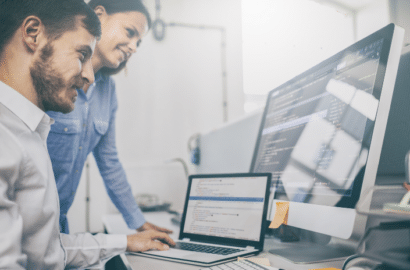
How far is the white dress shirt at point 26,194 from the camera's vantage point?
53 centimetres

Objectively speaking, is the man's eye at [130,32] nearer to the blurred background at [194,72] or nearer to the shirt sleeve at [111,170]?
the shirt sleeve at [111,170]

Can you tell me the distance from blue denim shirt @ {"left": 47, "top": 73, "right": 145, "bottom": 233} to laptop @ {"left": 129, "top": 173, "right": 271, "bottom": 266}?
1.47ft

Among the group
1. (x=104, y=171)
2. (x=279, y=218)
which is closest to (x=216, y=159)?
(x=104, y=171)

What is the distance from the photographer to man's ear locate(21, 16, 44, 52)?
2.49 feet

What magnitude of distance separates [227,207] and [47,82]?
0.64 metres

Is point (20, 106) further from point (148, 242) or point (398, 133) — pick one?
point (398, 133)

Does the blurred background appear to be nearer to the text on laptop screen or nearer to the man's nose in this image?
the text on laptop screen

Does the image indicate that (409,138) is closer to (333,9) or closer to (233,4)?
(333,9)

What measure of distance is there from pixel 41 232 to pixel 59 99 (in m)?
0.38

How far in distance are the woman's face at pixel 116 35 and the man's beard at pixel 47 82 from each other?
629 mm

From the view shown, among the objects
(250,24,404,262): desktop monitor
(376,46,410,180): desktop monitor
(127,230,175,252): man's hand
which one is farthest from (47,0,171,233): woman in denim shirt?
(376,46,410,180): desktop monitor

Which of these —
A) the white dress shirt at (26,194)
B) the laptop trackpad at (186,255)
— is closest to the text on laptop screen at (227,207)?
the laptop trackpad at (186,255)

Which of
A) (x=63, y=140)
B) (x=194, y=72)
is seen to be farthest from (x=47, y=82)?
(x=194, y=72)

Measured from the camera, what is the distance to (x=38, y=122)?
0.70m
